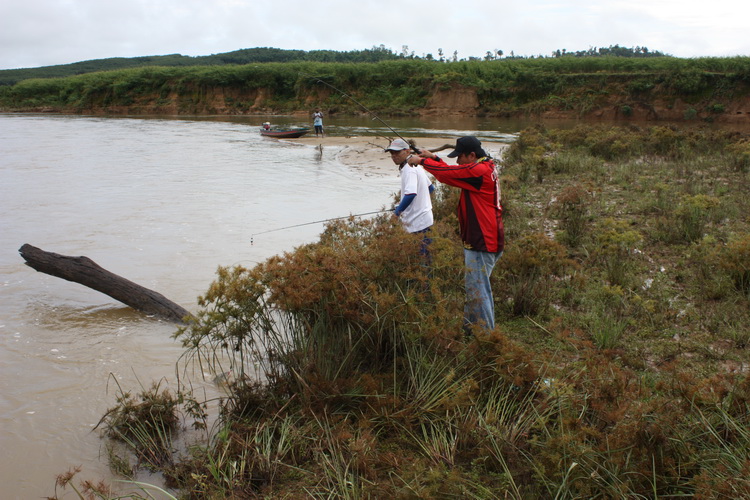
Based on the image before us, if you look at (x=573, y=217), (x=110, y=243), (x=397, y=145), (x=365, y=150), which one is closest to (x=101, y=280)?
(x=397, y=145)

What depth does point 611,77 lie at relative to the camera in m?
42.5

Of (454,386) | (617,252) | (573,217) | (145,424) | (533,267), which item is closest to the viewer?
(454,386)

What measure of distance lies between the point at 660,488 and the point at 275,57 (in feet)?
398

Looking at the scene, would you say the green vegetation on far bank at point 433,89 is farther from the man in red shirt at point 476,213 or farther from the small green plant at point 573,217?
the man in red shirt at point 476,213

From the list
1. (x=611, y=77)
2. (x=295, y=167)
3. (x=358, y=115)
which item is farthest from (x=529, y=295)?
(x=358, y=115)

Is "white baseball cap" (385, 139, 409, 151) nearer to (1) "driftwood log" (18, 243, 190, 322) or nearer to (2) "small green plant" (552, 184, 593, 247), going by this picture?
(2) "small green plant" (552, 184, 593, 247)

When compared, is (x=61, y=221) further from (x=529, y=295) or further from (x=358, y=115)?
(x=358, y=115)

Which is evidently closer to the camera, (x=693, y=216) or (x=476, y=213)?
(x=476, y=213)

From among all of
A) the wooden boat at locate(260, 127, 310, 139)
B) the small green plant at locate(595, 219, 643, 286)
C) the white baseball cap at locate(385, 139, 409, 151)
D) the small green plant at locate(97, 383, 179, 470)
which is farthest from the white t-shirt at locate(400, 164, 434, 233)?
the wooden boat at locate(260, 127, 310, 139)

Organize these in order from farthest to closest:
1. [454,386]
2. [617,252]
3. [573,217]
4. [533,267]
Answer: [573,217] < [617,252] < [533,267] < [454,386]

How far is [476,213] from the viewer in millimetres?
5113

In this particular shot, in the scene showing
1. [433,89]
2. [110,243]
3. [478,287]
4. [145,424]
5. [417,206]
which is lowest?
[145,424]

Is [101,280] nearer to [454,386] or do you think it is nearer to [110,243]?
[110,243]

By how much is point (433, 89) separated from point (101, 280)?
45676 millimetres
